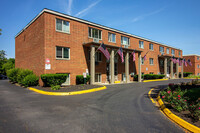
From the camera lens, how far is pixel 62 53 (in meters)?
16.5

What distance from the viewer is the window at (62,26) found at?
16.4 meters

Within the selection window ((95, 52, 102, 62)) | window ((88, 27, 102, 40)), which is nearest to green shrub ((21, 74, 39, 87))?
window ((95, 52, 102, 62))

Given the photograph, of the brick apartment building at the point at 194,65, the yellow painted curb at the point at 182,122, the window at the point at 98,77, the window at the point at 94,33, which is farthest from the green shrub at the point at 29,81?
the brick apartment building at the point at 194,65

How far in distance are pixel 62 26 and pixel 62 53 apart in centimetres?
345

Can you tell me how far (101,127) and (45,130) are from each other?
1.79 metres

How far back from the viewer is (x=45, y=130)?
418 centimetres

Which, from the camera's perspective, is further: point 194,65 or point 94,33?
point 194,65

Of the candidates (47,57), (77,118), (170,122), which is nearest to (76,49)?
(47,57)

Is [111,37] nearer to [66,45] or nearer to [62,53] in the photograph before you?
[66,45]

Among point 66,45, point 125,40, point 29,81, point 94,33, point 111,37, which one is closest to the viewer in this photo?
point 29,81

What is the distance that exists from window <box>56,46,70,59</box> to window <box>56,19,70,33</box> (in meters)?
2.34

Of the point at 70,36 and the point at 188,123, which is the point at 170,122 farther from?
the point at 70,36

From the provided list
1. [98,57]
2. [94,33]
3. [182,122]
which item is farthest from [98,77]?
[182,122]

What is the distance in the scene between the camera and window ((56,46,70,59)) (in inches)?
639
